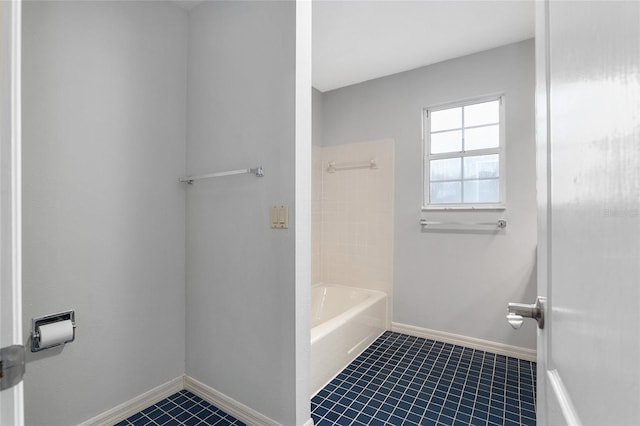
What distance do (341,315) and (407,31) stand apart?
7.33ft

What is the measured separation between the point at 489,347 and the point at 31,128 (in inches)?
130

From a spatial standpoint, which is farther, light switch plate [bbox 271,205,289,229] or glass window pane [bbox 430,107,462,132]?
glass window pane [bbox 430,107,462,132]

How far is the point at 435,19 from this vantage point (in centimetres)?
215

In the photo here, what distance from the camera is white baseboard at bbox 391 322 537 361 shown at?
7.89 feet

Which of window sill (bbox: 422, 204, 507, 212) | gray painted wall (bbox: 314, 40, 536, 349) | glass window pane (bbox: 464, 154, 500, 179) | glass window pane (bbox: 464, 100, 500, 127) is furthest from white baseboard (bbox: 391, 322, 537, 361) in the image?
glass window pane (bbox: 464, 100, 500, 127)

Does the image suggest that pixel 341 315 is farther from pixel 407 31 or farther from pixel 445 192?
pixel 407 31

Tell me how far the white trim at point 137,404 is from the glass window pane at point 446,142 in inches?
108

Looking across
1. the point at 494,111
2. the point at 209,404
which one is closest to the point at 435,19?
the point at 494,111

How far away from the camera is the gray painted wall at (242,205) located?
5.02 ft

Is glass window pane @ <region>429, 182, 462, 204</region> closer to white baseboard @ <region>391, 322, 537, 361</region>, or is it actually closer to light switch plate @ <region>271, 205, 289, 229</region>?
white baseboard @ <region>391, 322, 537, 361</region>

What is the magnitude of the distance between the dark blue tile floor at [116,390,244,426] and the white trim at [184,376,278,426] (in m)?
0.02

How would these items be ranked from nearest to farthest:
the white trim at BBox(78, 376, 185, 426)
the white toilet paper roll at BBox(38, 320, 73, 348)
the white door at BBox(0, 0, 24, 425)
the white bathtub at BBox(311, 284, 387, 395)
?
the white door at BBox(0, 0, 24, 425) < the white toilet paper roll at BBox(38, 320, 73, 348) < the white trim at BBox(78, 376, 185, 426) < the white bathtub at BBox(311, 284, 387, 395)

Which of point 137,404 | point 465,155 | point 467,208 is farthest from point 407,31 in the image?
point 137,404

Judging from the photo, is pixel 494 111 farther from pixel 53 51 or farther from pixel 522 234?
pixel 53 51
